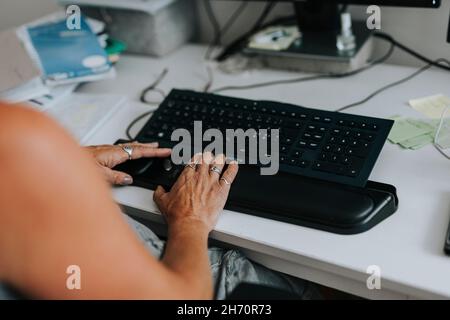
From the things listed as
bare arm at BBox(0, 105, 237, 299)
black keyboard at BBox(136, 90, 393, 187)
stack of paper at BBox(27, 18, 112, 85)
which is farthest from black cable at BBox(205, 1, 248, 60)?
bare arm at BBox(0, 105, 237, 299)

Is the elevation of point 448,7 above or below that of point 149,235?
above

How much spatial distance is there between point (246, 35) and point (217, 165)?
0.62 metres

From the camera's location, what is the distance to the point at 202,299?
68 centimetres

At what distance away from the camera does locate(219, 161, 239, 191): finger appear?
0.84 m

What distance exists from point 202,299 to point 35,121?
1.05 ft

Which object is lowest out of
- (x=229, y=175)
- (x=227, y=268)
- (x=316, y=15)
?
(x=227, y=268)

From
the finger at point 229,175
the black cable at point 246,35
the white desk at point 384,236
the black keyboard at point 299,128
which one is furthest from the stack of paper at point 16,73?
the finger at point 229,175

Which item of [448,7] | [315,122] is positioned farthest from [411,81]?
[315,122]

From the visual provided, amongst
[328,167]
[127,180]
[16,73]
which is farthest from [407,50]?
[16,73]

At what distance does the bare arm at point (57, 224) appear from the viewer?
53 cm

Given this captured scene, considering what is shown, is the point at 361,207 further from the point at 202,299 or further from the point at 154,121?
the point at 154,121

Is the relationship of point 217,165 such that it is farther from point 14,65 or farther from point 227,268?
point 14,65

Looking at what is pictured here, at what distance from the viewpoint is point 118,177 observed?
2.95ft

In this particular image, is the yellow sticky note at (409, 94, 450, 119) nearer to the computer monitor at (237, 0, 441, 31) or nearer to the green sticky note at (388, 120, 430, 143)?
the green sticky note at (388, 120, 430, 143)
